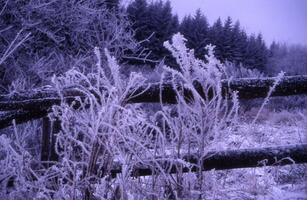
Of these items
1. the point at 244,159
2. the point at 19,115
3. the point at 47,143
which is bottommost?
the point at 244,159

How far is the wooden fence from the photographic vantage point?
207 cm

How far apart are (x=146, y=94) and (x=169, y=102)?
148 mm

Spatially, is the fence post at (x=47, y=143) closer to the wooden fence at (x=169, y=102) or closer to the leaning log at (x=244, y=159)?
the wooden fence at (x=169, y=102)

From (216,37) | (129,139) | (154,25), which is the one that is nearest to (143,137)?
(129,139)

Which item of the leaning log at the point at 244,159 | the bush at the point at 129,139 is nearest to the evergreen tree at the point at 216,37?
the leaning log at the point at 244,159

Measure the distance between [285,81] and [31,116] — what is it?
1466 millimetres

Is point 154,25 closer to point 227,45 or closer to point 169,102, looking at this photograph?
point 227,45

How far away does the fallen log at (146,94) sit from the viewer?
2068 mm

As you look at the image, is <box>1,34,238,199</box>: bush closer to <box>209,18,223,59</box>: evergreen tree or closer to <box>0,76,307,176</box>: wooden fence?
<box>0,76,307,176</box>: wooden fence

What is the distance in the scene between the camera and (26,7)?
977cm

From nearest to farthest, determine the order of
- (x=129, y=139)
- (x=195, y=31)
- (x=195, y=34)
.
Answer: (x=129, y=139) → (x=195, y=34) → (x=195, y=31)

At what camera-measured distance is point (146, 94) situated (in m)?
2.08

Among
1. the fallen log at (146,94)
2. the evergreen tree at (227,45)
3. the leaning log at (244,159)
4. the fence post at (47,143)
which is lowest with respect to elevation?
the leaning log at (244,159)

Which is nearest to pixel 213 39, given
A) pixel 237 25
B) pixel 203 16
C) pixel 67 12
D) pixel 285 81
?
pixel 203 16
